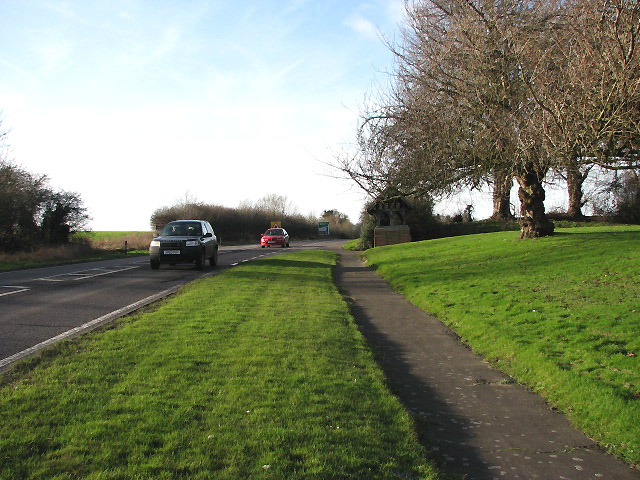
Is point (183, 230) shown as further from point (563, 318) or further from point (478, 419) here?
point (478, 419)

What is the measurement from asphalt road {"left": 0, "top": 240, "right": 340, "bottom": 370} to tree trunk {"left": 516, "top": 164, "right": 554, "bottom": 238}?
13227mm

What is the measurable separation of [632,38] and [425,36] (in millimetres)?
8560

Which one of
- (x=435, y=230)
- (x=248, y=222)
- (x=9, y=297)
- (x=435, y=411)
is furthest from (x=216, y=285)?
(x=248, y=222)

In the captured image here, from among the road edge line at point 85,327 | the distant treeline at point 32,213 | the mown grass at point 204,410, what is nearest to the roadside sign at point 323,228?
the distant treeline at point 32,213

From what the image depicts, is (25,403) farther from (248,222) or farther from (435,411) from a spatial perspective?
(248,222)

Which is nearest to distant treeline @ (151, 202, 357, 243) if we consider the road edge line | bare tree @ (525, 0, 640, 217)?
the road edge line

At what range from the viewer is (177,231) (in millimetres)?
19781

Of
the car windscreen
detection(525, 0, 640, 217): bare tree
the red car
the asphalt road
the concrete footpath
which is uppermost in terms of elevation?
detection(525, 0, 640, 217): bare tree

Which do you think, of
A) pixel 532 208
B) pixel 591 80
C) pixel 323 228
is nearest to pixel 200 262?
pixel 532 208

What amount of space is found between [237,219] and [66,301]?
2754 inches

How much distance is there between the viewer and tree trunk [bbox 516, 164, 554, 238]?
67.2 ft

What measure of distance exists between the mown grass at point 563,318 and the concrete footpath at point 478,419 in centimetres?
25

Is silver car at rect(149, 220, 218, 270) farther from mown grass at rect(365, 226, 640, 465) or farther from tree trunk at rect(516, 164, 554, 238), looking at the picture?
tree trunk at rect(516, 164, 554, 238)

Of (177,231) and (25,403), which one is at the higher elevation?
(177,231)
